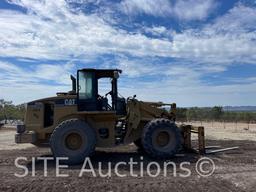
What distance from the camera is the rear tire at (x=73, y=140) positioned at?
13172 mm

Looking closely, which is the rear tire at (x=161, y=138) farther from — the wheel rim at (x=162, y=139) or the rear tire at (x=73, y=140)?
the rear tire at (x=73, y=140)

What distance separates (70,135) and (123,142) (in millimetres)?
1940

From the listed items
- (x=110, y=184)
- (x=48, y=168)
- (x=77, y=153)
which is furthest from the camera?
(x=77, y=153)

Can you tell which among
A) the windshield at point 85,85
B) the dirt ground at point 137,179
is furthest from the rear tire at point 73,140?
the windshield at point 85,85

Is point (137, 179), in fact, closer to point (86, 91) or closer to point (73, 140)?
point (73, 140)

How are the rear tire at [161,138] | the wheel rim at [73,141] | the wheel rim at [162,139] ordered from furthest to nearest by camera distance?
1. the wheel rim at [162,139]
2. the rear tire at [161,138]
3. the wheel rim at [73,141]

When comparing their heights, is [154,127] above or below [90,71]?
below

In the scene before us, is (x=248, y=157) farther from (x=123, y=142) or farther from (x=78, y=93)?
(x=78, y=93)

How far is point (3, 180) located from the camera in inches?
406

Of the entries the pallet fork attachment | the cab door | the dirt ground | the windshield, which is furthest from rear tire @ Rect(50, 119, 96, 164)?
the pallet fork attachment

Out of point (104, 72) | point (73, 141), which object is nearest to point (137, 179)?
point (73, 141)

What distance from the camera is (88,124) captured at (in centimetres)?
1368

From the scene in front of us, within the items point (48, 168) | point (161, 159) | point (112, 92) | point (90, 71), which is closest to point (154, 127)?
point (161, 159)

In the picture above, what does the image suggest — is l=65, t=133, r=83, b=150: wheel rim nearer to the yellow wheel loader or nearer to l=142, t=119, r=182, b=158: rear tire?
the yellow wheel loader
